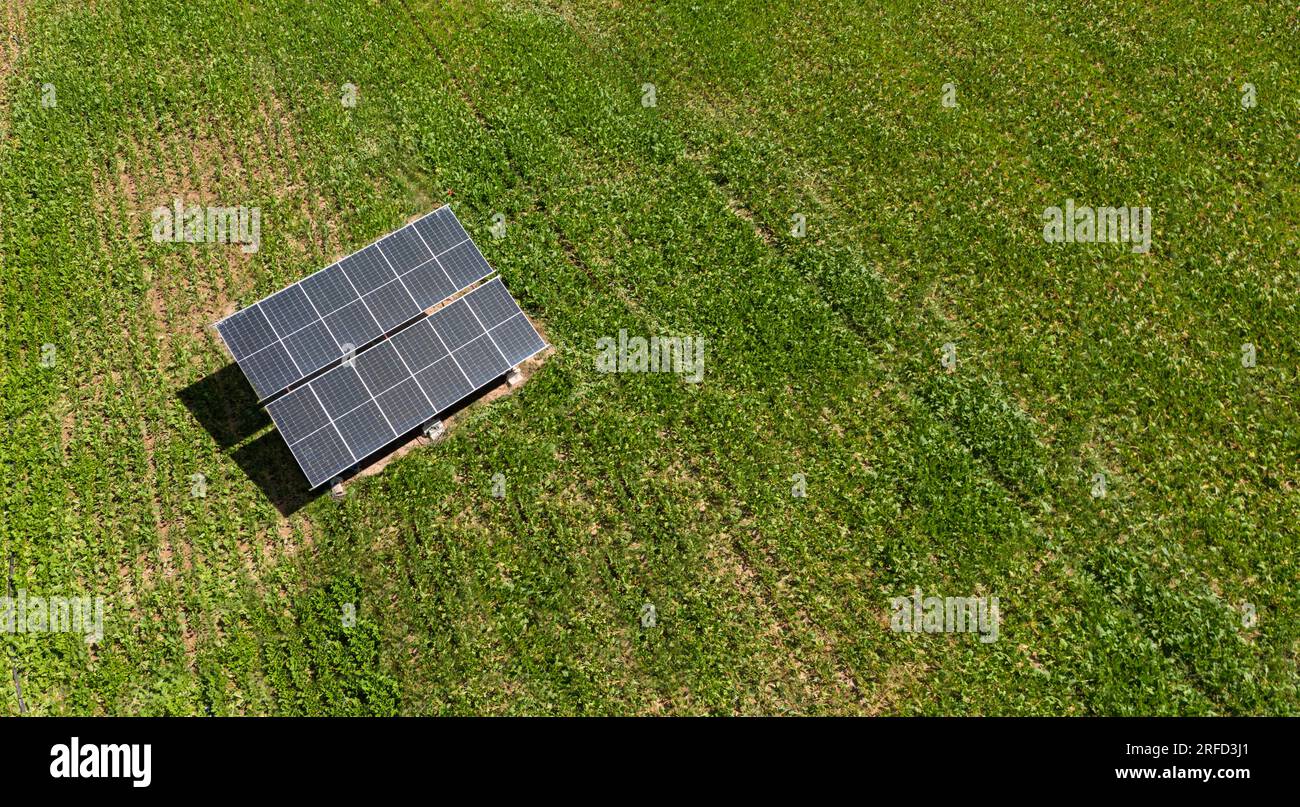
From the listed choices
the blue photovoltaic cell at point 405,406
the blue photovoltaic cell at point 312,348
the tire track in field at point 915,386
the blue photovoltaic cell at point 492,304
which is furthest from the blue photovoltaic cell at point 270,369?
the tire track in field at point 915,386

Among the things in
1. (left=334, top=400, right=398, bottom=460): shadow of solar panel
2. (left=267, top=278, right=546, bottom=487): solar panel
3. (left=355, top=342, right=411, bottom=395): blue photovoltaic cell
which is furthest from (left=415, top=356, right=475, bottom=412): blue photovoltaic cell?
(left=334, top=400, right=398, bottom=460): shadow of solar panel

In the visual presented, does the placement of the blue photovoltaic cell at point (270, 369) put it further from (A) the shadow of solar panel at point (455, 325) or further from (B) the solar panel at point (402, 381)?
→ (A) the shadow of solar panel at point (455, 325)

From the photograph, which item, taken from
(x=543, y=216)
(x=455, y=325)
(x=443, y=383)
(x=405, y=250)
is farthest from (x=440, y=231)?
(x=443, y=383)

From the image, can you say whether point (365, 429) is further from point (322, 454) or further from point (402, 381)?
point (402, 381)

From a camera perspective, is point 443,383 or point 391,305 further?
point 391,305

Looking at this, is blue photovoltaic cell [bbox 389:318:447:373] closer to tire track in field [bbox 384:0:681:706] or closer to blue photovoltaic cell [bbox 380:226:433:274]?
blue photovoltaic cell [bbox 380:226:433:274]

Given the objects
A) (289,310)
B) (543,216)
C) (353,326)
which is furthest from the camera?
(543,216)
